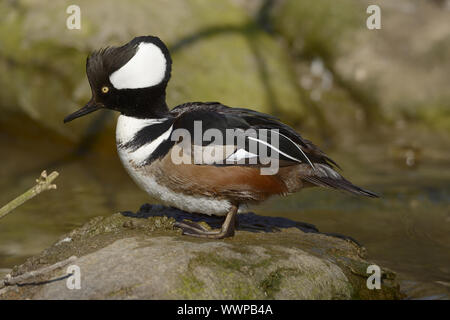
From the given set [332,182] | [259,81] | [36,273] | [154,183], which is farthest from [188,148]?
[259,81]

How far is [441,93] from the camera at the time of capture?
8.95 m

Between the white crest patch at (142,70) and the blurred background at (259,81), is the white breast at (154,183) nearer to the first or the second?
the white crest patch at (142,70)

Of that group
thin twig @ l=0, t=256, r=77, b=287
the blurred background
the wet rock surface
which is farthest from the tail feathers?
the blurred background

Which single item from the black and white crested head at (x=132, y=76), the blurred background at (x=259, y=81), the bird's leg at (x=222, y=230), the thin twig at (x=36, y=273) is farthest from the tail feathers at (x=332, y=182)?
the blurred background at (x=259, y=81)

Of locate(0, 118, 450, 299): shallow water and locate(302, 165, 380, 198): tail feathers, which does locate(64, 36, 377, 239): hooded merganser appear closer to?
locate(302, 165, 380, 198): tail feathers

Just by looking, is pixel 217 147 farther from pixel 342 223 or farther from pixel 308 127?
pixel 308 127

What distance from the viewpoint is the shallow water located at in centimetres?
575

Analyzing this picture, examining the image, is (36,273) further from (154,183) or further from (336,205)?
(336,205)

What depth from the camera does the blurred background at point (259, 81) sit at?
7855 mm

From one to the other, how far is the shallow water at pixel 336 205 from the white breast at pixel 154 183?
0.78 metres

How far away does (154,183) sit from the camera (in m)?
4.46

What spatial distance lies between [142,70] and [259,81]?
4.74 metres

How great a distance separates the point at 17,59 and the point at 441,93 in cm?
572

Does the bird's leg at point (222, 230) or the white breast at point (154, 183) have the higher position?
the white breast at point (154, 183)
